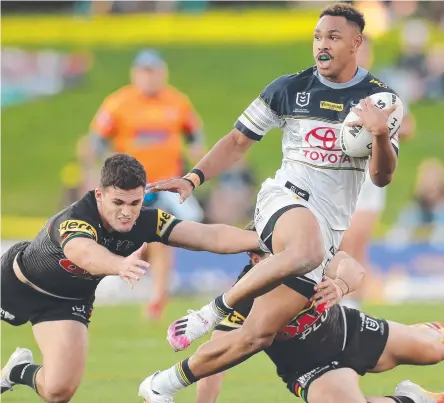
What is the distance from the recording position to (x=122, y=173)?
7352 mm

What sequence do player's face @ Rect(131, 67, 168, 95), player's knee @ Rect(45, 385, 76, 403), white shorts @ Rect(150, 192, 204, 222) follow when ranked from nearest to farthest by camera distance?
player's knee @ Rect(45, 385, 76, 403) → white shorts @ Rect(150, 192, 204, 222) → player's face @ Rect(131, 67, 168, 95)

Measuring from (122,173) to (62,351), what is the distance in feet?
4.46

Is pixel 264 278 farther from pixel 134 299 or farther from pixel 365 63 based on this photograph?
pixel 134 299

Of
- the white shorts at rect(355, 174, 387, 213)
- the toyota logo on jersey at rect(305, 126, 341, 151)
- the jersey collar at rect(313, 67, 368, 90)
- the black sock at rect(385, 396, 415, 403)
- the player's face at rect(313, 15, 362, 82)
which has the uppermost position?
the player's face at rect(313, 15, 362, 82)

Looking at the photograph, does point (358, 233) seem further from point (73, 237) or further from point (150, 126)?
point (73, 237)

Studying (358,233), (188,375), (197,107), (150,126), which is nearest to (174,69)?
(197,107)

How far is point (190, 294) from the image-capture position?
16672 mm

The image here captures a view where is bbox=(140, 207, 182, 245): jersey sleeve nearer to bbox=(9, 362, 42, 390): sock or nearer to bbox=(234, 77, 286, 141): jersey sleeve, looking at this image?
bbox=(234, 77, 286, 141): jersey sleeve

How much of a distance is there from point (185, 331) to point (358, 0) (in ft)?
60.0

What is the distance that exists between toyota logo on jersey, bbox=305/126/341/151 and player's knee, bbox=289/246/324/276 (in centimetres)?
79

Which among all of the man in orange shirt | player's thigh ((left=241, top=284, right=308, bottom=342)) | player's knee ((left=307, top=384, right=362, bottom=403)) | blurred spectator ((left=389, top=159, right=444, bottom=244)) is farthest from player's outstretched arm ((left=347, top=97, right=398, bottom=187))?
blurred spectator ((left=389, top=159, right=444, bottom=244))

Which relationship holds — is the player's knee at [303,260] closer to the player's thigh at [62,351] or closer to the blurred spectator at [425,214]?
the player's thigh at [62,351]

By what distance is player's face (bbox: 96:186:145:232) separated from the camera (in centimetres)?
736

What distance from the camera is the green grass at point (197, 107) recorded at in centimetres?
2664
